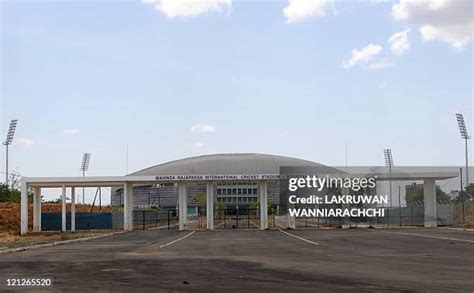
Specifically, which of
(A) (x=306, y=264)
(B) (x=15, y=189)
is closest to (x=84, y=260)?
(A) (x=306, y=264)

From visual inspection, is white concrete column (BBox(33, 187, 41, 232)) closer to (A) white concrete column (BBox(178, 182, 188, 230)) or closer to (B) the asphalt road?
(A) white concrete column (BBox(178, 182, 188, 230))

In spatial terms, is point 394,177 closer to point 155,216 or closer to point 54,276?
point 155,216

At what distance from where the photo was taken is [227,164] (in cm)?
16100

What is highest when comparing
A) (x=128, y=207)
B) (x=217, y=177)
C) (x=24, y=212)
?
(x=217, y=177)

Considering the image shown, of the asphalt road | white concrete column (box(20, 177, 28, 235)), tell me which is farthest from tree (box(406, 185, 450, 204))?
the asphalt road

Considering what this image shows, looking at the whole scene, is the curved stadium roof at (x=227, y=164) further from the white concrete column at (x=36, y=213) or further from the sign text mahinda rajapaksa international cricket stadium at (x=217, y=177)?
the sign text mahinda rajapaksa international cricket stadium at (x=217, y=177)

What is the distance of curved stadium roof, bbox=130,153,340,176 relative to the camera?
517ft

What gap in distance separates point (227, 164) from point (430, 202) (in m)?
103

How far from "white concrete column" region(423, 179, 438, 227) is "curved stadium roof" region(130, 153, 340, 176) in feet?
312

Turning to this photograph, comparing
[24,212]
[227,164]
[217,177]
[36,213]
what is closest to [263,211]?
[217,177]

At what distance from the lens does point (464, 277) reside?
1524 cm

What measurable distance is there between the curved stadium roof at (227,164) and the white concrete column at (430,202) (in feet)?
312

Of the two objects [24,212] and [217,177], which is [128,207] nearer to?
[217,177]

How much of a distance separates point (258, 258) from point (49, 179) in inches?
1561
